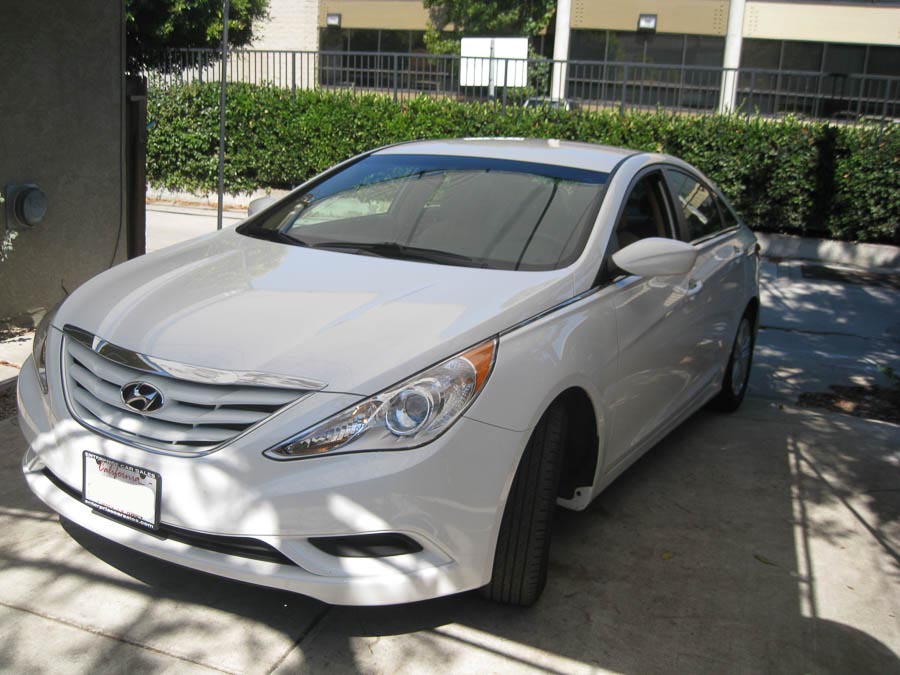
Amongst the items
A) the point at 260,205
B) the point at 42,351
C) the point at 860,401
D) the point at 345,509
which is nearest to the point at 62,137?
the point at 260,205

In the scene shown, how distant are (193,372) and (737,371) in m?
3.67

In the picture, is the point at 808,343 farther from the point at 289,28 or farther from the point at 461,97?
the point at 289,28

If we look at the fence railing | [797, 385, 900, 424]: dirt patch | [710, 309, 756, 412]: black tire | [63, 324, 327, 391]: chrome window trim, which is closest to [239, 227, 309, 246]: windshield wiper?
[63, 324, 327, 391]: chrome window trim

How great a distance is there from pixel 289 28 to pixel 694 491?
30.9 meters

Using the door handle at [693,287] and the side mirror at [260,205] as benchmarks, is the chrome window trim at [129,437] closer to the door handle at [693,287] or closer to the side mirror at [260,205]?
the side mirror at [260,205]

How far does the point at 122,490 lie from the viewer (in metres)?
2.99

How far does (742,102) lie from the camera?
12891 millimetres

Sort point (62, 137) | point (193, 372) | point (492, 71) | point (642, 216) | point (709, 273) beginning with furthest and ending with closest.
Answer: point (492, 71)
point (62, 137)
point (709, 273)
point (642, 216)
point (193, 372)

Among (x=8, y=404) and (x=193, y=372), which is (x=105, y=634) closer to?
(x=193, y=372)

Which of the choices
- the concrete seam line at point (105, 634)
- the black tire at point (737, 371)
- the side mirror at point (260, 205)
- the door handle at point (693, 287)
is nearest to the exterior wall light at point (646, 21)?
the black tire at point (737, 371)

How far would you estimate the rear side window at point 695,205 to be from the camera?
4906 millimetres

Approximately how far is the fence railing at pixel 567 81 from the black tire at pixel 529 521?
1029 cm

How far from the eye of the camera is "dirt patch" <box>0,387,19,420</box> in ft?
16.1

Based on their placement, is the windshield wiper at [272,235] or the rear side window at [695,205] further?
the rear side window at [695,205]
